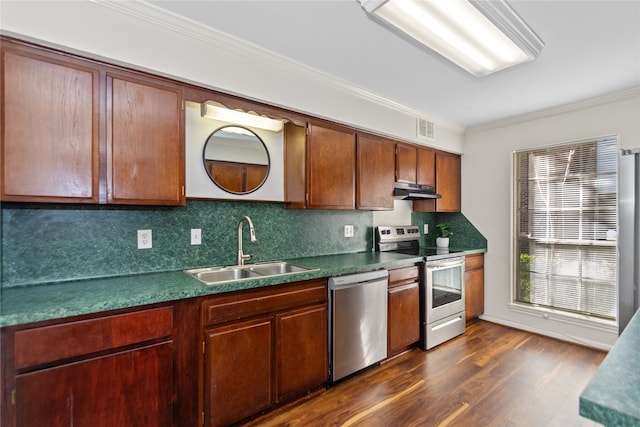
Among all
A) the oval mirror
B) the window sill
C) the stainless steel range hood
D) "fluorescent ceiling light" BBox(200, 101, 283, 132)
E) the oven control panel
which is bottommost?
the window sill

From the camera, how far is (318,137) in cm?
256

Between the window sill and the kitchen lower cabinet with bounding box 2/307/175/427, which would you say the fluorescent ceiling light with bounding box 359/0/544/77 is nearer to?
the kitchen lower cabinet with bounding box 2/307/175/427

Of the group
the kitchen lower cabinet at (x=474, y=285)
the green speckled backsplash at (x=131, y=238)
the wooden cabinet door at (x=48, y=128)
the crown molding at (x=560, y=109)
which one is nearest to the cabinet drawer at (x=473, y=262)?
the kitchen lower cabinet at (x=474, y=285)

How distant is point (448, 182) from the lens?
153 inches

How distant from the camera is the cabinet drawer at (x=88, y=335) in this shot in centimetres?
122

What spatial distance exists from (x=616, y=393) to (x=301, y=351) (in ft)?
5.77

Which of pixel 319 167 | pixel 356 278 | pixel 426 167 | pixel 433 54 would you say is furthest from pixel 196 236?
pixel 426 167

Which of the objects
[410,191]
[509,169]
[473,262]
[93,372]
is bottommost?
[93,372]

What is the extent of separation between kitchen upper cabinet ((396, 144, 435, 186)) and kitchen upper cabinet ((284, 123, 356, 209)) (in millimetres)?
718

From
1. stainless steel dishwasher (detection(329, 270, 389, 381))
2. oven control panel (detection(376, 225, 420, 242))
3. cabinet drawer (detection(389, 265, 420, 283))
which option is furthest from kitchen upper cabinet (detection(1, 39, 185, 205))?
oven control panel (detection(376, 225, 420, 242))

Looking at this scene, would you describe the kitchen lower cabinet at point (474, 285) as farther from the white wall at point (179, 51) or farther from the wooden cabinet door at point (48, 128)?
the wooden cabinet door at point (48, 128)

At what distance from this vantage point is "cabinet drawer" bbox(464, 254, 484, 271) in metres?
3.50

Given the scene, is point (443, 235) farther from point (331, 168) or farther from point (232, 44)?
point (232, 44)

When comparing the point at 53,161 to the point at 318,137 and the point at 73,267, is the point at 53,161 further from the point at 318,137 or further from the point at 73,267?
the point at 318,137
